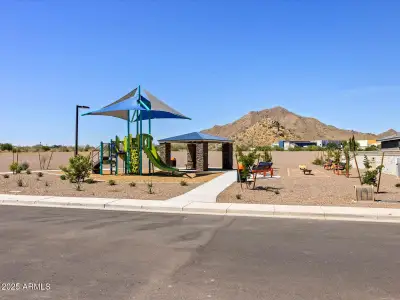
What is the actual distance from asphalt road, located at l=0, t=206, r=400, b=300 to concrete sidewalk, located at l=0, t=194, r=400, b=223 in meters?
0.90

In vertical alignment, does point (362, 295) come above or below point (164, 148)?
below

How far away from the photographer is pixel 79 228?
374 inches

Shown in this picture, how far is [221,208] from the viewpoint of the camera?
1228 cm

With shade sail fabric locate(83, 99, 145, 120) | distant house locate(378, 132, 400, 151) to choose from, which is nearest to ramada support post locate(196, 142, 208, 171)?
shade sail fabric locate(83, 99, 145, 120)

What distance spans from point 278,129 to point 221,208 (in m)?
144

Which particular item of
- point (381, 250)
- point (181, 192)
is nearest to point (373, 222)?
point (381, 250)

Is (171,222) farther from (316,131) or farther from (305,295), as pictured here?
(316,131)

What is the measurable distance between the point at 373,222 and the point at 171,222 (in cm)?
563

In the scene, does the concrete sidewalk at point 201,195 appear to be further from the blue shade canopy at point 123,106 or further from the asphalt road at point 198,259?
the blue shade canopy at point 123,106

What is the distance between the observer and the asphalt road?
208 inches

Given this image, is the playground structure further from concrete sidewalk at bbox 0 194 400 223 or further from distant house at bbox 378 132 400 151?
distant house at bbox 378 132 400 151

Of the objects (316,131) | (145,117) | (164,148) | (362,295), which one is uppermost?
(316,131)

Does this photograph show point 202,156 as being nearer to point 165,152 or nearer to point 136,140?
point 165,152

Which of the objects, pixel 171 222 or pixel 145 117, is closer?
pixel 171 222
